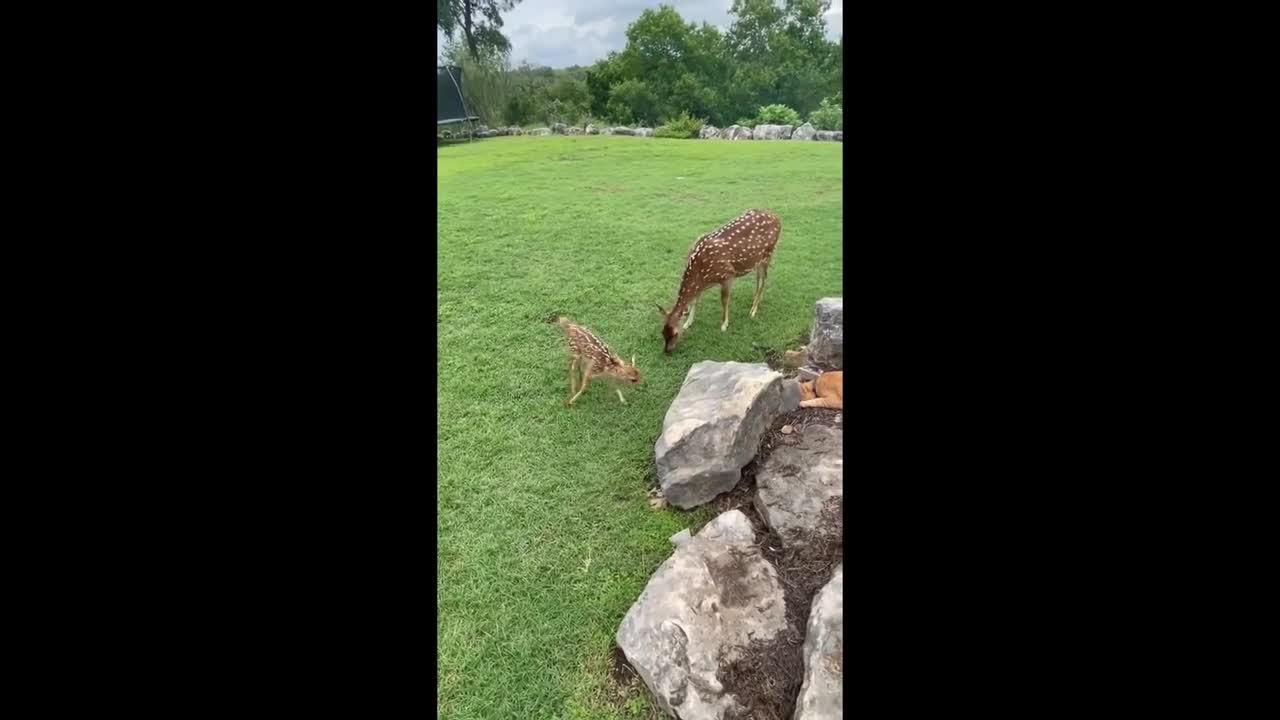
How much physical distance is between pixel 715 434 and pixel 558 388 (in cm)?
64

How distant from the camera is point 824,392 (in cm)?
214

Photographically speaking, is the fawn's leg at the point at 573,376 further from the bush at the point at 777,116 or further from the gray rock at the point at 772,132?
the gray rock at the point at 772,132

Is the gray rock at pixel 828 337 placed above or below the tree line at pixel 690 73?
below

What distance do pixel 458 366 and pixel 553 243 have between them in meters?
1.24

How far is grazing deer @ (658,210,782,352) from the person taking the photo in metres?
2.61

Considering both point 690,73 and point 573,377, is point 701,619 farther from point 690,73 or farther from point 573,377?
point 690,73

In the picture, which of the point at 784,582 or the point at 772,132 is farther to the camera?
the point at 772,132

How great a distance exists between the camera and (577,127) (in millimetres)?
5820

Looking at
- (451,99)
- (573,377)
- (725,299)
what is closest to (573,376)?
(573,377)

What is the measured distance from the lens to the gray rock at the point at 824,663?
1.23 metres

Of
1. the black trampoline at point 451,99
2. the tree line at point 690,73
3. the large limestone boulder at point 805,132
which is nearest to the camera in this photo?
the black trampoline at point 451,99

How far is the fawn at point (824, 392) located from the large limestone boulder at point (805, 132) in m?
5.07

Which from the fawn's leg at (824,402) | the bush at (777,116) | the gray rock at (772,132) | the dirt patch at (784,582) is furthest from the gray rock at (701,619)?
the gray rock at (772,132)

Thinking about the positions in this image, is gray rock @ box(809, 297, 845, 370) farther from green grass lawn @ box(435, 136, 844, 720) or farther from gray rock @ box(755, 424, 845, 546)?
gray rock @ box(755, 424, 845, 546)
